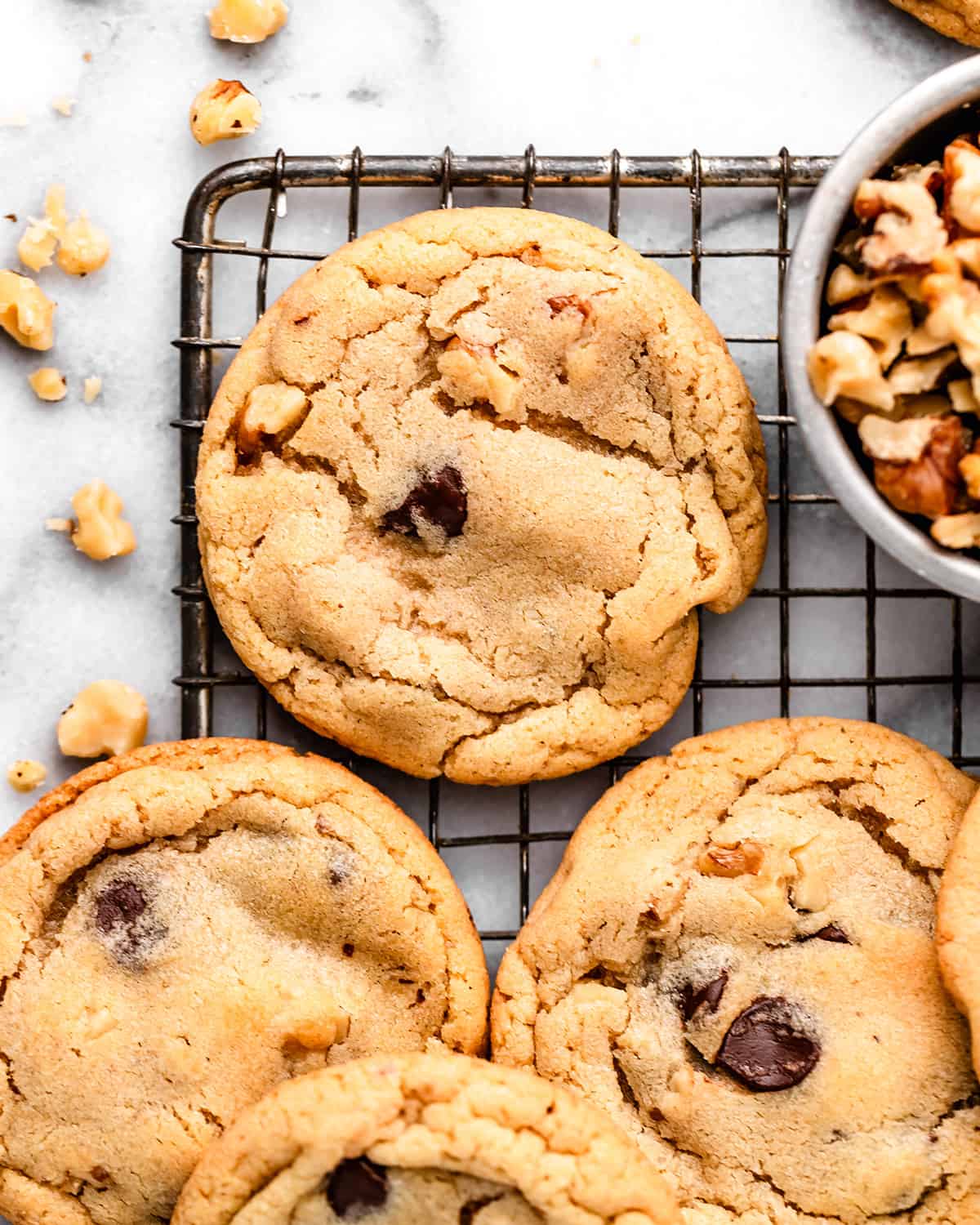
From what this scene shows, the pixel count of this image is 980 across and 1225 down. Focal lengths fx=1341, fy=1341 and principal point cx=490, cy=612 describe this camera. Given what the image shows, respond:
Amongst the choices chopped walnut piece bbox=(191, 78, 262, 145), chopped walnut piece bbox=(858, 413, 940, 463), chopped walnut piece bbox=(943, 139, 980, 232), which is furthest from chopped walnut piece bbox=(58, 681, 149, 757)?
chopped walnut piece bbox=(943, 139, 980, 232)

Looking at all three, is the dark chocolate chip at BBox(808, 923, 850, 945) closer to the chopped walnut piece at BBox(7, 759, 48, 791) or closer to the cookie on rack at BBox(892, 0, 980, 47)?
the chopped walnut piece at BBox(7, 759, 48, 791)

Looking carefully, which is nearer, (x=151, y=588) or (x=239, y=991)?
(x=239, y=991)

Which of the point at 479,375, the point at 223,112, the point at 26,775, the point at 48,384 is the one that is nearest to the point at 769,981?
the point at 479,375

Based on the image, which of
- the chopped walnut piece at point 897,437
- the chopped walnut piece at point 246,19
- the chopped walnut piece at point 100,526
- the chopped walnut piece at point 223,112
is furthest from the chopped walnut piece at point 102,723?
the chopped walnut piece at point 897,437

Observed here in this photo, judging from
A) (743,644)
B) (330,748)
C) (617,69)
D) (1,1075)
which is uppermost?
(617,69)

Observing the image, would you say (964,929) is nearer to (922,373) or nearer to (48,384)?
(922,373)

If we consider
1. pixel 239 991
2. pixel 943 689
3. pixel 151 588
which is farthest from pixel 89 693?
pixel 943 689

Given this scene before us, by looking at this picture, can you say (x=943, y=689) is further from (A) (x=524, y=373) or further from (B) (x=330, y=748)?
(B) (x=330, y=748)
